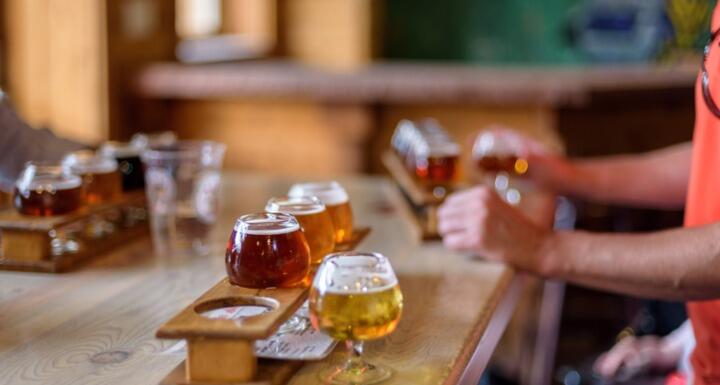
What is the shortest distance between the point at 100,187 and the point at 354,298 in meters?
0.96

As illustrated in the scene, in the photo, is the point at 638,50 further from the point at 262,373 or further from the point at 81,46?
the point at 262,373

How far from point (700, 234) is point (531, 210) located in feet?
2.41

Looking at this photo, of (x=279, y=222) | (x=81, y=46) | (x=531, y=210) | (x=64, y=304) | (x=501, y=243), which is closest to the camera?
(x=279, y=222)

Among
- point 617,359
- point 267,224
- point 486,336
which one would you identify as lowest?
point 617,359

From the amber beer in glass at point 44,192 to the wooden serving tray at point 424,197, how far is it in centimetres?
70

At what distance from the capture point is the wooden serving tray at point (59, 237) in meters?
1.82

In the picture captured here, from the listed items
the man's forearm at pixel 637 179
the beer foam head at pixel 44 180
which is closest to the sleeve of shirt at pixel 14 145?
the beer foam head at pixel 44 180

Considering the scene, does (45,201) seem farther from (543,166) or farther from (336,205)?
(543,166)

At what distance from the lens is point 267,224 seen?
138 centimetres

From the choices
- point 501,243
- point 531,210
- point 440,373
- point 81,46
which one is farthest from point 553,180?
point 81,46

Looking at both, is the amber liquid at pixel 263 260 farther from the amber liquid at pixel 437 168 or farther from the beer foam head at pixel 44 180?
the amber liquid at pixel 437 168

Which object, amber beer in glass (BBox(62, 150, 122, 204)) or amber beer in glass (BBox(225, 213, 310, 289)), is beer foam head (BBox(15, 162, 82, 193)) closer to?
amber beer in glass (BBox(62, 150, 122, 204))

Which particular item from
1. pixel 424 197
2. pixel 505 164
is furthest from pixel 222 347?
pixel 505 164

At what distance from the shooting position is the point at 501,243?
6.13ft
